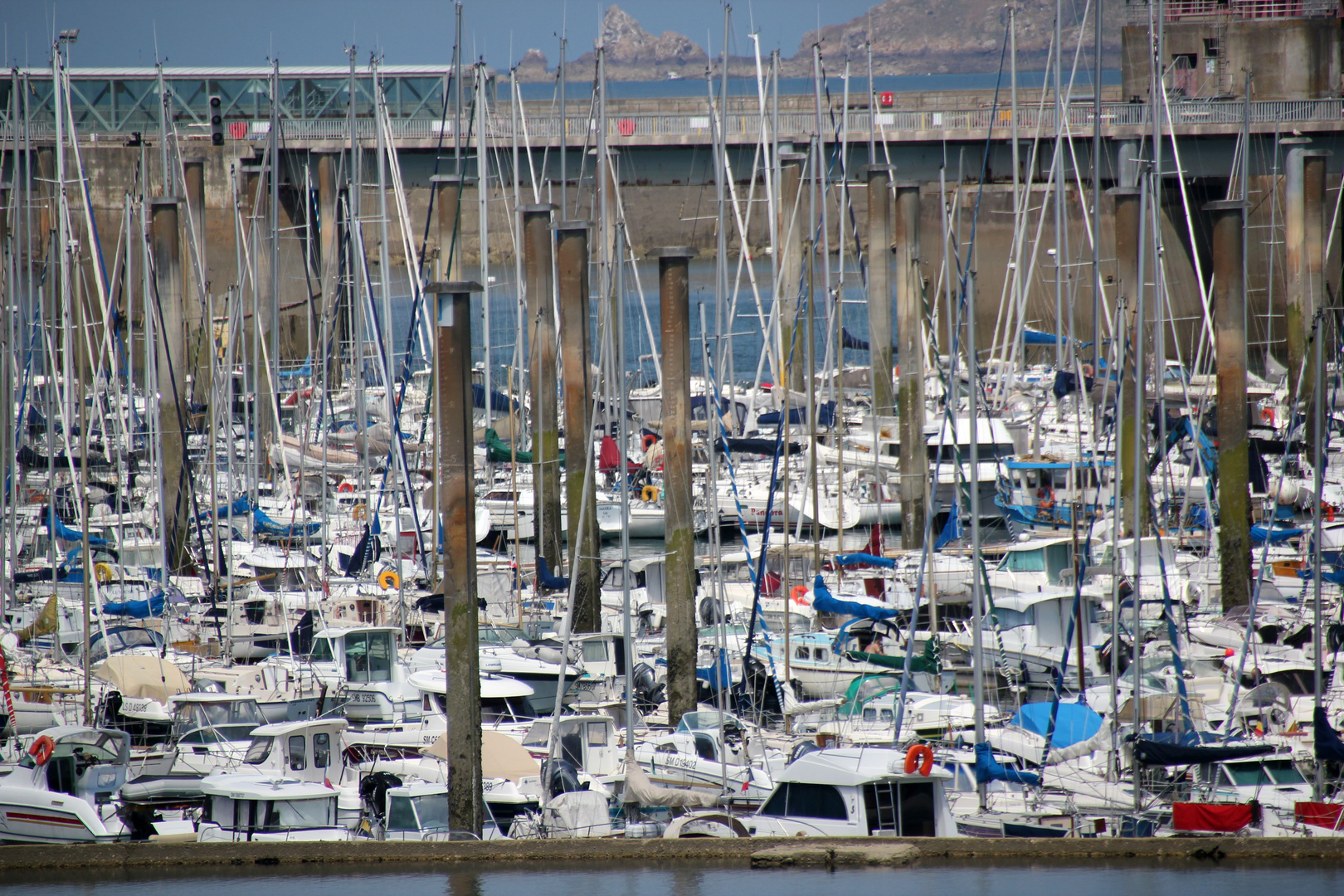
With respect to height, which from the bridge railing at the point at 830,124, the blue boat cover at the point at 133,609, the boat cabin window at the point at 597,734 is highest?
the bridge railing at the point at 830,124

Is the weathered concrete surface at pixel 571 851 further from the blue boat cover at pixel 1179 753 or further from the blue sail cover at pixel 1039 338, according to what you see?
the blue sail cover at pixel 1039 338

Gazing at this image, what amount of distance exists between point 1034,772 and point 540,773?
17.5ft

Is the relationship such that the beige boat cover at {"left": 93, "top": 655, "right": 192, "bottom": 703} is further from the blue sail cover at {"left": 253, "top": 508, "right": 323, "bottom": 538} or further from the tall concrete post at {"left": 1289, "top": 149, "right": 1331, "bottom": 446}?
the tall concrete post at {"left": 1289, "top": 149, "right": 1331, "bottom": 446}

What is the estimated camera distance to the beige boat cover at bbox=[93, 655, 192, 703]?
18.3 metres

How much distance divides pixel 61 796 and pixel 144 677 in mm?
3543

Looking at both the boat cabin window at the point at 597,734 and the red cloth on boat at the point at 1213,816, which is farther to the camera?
the boat cabin window at the point at 597,734

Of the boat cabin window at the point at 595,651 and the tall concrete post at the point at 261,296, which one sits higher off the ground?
the tall concrete post at the point at 261,296

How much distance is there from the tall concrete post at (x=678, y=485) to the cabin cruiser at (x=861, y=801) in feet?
12.9

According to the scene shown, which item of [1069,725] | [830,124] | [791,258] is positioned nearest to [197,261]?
[791,258]

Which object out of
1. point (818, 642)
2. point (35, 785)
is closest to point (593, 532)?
point (818, 642)

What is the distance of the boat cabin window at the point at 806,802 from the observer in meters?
14.5

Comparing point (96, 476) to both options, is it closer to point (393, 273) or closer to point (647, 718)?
point (647, 718)

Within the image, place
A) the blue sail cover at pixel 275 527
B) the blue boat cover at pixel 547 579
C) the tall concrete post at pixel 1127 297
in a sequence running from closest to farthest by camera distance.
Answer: the blue boat cover at pixel 547 579, the tall concrete post at pixel 1127 297, the blue sail cover at pixel 275 527

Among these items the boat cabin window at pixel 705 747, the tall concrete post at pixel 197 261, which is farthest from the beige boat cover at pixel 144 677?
the tall concrete post at pixel 197 261
